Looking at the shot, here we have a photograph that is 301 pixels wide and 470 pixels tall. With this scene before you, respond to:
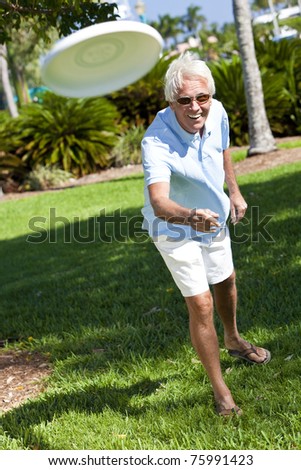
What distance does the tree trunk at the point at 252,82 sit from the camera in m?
13.0

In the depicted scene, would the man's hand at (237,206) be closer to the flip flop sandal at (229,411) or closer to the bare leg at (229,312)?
the bare leg at (229,312)

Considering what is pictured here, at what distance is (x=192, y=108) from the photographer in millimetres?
Answer: 3393

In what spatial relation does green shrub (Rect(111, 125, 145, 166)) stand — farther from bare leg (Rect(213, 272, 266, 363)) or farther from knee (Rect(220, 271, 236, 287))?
knee (Rect(220, 271, 236, 287))

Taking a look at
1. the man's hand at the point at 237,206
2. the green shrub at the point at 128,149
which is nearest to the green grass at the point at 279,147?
the green shrub at the point at 128,149

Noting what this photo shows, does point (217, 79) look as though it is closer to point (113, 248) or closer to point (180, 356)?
point (113, 248)

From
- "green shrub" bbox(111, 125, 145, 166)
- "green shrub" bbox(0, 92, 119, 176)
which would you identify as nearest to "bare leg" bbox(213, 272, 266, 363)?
"green shrub" bbox(0, 92, 119, 176)

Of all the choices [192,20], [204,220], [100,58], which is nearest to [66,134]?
[100,58]

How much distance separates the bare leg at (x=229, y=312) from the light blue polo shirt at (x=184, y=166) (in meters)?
0.39

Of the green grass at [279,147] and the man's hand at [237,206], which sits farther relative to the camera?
the green grass at [279,147]

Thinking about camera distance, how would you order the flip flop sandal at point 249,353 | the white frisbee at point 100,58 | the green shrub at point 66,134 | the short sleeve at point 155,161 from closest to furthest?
the short sleeve at point 155,161 < the flip flop sandal at point 249,353 < the white frisbee at point 100,58 < the green shrub at point 66,134

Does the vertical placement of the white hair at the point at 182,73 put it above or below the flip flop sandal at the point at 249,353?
above

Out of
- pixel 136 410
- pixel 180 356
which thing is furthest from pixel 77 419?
pixel 180 356

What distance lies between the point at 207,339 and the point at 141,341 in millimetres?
1373

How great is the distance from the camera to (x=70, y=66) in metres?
4.77
